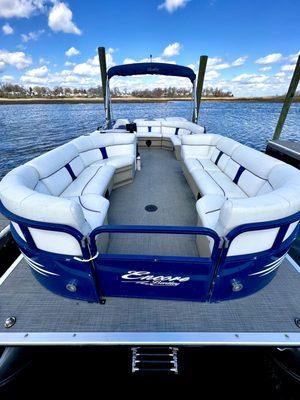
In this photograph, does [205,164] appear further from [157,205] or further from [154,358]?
[154,358]

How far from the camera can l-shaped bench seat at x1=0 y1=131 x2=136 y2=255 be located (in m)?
1.61

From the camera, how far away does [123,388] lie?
6.07 feet

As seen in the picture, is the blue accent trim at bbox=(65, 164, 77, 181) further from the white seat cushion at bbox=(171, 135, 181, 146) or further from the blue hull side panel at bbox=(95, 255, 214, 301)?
the white seat cushion at bbox=(171, 135, 181, 146)

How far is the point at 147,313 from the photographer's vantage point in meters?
1.87

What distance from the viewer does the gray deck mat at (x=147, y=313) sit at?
175 cm

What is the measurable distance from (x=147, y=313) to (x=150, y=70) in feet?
18.2

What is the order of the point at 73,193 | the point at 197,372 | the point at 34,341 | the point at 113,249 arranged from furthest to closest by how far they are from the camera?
the point at 73,193 → the point at 113,249 → the point at 197,372 → the point at 34,341

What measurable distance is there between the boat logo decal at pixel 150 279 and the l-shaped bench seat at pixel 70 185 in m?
0.47

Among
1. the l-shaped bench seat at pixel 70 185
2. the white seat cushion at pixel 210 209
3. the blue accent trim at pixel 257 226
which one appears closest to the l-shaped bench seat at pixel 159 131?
the l-shaped bench seat at pixel 70 185

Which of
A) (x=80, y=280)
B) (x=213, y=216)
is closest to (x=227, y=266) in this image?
(x=213, y=216)

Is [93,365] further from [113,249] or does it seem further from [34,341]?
[113,249]

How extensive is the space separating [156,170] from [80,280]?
3769mm

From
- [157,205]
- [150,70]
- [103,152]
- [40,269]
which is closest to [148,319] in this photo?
[40,269]

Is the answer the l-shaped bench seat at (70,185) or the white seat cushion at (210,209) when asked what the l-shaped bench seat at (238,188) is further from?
the l-shaped bench seat at (70,185)
